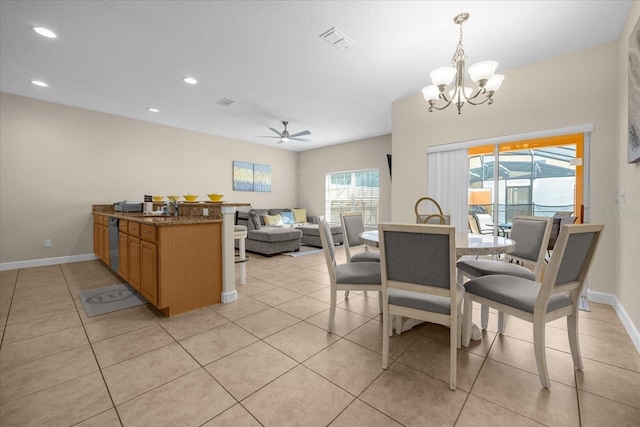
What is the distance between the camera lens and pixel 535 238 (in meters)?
2.33

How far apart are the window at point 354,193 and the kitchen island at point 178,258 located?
4.78 m

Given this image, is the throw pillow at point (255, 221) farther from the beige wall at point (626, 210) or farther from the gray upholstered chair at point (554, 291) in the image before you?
the beige wall at point (626, 210)

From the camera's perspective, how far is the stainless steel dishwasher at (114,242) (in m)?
3.40

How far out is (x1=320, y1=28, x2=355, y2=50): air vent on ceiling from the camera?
2.55 metres

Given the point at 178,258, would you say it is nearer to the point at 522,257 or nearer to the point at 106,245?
the point at 106,245

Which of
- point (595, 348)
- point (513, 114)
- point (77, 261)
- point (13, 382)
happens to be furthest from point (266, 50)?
point (77, 261)

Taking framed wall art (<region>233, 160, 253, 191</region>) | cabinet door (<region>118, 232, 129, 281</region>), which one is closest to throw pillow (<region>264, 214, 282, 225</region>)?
framed wall art (<region>233, 160, 253, 191</region>)

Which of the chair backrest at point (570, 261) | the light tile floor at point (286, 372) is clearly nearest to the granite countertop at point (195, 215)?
the light tile floor at point (286, 372)

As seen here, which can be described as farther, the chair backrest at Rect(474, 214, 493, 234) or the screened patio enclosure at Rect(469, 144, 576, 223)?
the chair backrest at Rect(474, 214, 493, 234)

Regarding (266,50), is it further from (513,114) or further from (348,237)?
(513,114)

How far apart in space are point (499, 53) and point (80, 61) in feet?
15.6

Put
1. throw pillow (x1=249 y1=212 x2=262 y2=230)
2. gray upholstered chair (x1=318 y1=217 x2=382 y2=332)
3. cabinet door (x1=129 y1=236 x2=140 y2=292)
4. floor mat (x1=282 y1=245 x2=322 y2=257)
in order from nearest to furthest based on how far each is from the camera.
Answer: gray upholstered chair (x1=318 y1=217 x2=382 y2=332), cabinet door (x1=129 y1=236 x2=140 y2=292), floor mat (x1=282 y1=245 x2=322 y2=257), throw pillow (x1=249 y1=212 x2=262 y2=230)

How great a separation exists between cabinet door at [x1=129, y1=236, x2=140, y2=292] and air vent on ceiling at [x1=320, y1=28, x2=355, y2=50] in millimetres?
2790

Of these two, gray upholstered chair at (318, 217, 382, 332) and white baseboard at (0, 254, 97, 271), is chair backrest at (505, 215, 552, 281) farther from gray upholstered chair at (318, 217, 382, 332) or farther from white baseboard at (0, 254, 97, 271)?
white baseboard at (0, 254, 97, 271)
